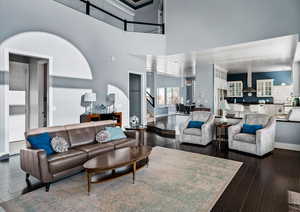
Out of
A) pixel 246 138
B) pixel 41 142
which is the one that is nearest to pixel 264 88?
pixel 246 138

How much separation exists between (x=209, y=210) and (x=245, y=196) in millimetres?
711

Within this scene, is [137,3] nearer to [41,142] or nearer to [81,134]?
[81,134]

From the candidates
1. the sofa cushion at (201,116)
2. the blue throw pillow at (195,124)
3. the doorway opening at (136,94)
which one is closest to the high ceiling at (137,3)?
the doorway opening at (136,94)

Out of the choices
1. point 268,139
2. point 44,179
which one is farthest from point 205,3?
point 44,179

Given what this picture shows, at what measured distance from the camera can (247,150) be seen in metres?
4.27

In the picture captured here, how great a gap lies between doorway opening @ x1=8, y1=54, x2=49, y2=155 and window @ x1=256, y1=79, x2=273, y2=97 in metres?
11.7

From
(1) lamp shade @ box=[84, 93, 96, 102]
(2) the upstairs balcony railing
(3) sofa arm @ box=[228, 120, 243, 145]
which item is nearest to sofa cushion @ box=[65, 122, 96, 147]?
(1) lamp shade @ box=[84, 93, 96, 102]

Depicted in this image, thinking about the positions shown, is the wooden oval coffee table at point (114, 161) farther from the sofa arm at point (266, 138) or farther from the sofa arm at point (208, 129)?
the sofa arm at point (266, 138)

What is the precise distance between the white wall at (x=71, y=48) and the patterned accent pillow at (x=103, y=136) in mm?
1964

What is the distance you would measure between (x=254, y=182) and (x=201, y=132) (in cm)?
222

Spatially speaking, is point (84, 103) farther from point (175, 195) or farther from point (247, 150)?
point (247, 150)

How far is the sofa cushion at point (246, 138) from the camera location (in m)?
4.19

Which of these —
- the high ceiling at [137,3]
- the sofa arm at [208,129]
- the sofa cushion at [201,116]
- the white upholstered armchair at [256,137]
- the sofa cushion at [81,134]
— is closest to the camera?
the sofa cushion at [81,134]

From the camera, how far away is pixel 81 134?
145 inches
